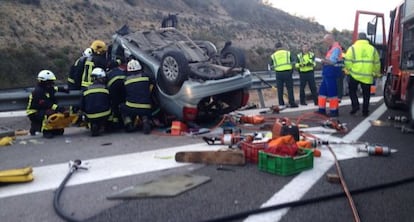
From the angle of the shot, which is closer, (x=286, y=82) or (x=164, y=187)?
(x=164, y=187)

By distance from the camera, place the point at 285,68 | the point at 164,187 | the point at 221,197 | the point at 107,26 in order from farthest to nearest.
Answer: the point at 107,26 → the point at 285,68 → the point at 164,187 → the point at 221,197

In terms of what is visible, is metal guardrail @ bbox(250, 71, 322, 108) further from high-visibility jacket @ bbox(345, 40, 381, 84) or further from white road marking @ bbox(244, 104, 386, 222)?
white road marking @ bbox(244, 104, 386, 222)

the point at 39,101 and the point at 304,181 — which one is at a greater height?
the point at 39,101

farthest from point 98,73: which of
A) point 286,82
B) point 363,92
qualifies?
point 286,82

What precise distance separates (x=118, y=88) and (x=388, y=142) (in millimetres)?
4646

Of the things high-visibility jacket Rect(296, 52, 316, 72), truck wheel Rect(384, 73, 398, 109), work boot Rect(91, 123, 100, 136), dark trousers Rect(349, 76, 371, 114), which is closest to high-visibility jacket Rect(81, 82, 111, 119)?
work boot Rect(91, 123, 100, 136)

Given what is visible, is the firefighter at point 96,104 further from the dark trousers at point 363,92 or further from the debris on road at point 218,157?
the dark trousers at point 363,92

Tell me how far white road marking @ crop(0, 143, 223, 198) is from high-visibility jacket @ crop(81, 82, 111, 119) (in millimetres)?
2038

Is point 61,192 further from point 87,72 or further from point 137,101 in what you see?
point 87,72

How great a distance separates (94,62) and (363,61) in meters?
5.36

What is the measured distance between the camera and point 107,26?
3400 cm

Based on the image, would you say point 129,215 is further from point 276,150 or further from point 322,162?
point 322,162

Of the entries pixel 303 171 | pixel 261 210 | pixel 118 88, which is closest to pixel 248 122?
pixel 118 88

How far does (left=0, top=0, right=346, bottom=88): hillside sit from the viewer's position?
2411 centimetres
